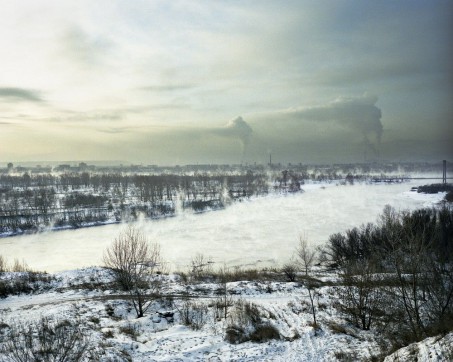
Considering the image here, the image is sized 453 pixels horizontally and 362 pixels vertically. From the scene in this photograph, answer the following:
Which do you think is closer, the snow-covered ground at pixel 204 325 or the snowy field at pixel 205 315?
the snow-covered ground at pixel 204 325

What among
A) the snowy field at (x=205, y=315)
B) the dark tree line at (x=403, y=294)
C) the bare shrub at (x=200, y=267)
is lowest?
the bare shrub at (x=200, y=267)

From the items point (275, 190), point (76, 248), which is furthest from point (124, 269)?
point (275, 190)

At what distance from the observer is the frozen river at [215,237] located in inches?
1082

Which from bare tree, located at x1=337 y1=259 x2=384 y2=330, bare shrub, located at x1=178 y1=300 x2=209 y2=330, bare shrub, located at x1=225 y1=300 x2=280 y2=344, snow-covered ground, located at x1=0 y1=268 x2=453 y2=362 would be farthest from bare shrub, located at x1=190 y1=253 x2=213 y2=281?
bare tree, located at x1=337 y1=259 x2=384 y2=330

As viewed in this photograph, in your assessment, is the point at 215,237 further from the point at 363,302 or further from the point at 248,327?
the point at 363,302

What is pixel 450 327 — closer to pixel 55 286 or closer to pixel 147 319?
pixel 147 319

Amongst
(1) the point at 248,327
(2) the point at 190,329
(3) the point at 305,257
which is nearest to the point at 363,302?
(3) the point at 305,257

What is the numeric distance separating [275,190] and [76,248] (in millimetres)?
56942

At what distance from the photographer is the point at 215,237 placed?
3409 cm

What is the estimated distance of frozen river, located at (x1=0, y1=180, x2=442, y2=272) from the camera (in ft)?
90.2

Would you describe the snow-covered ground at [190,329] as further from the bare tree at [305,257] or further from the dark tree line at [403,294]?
the bare tree at [305,257]

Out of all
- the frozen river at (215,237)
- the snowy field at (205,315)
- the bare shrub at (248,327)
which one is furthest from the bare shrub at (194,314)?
the frozen river at (215,237)

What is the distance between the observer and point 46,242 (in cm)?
3562

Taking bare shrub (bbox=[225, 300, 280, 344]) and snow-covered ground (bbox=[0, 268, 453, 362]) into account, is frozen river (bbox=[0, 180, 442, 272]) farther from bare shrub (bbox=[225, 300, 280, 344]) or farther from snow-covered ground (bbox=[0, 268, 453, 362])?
bare shrub (bbox=[225, 300, 280, 344])
